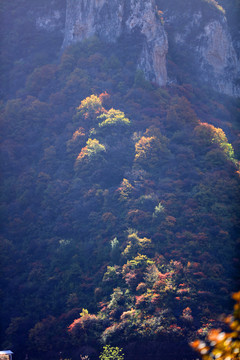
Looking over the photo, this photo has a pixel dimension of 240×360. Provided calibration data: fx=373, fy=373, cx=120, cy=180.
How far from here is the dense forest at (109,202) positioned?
72.5 ft

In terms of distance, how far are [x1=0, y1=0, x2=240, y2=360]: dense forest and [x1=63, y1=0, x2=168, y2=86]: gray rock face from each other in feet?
4.73

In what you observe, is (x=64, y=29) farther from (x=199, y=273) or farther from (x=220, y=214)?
(x=199, y=273)

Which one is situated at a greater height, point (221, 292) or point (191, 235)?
point (191, 235)

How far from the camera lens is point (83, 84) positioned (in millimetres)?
42656

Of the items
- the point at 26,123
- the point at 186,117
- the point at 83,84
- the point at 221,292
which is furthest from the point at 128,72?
the point at 221,292

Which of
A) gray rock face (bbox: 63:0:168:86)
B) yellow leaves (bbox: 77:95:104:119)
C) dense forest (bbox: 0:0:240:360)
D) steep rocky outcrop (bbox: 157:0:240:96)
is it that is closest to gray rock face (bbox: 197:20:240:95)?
steep rocky outcrop (bbox: 157:0:240:96)

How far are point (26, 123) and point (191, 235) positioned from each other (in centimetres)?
2319

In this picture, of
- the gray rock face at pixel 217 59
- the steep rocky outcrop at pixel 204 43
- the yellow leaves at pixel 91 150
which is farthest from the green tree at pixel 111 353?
the gray rock face at pixel 217 59

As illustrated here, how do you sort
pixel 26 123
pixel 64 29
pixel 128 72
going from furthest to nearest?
1. pixel 64 29
2. pixel 128 72
3. pixel 26 123

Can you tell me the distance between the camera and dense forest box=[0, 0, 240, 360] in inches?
870

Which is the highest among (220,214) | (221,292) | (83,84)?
(83,84)

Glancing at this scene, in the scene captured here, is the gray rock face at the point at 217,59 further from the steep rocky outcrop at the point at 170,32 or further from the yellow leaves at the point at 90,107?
the yellow leaves at the point at 90,107

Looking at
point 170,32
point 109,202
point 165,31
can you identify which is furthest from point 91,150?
point 170,32

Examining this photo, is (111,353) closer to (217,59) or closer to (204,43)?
(217,59)
